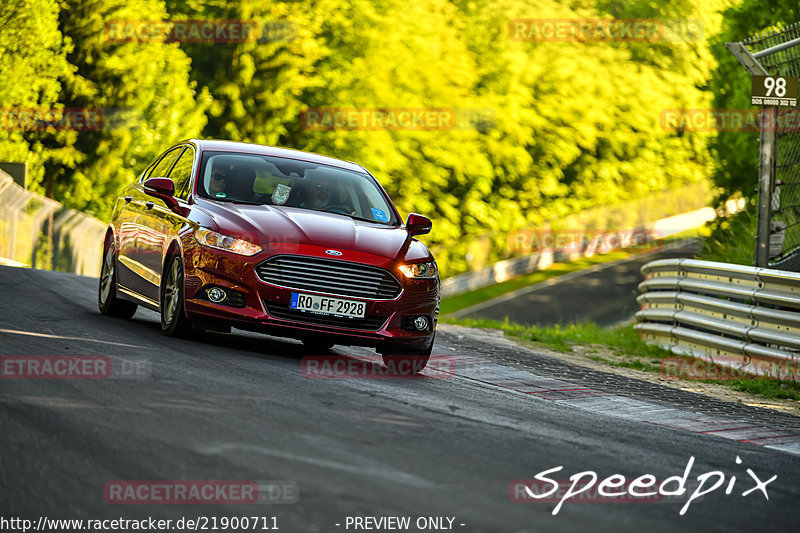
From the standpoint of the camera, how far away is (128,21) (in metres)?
34.9

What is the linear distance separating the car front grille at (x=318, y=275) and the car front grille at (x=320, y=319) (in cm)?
18

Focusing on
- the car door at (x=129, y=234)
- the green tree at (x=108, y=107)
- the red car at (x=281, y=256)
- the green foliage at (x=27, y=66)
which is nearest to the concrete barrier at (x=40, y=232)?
the green foliage at (x=27, y=66)

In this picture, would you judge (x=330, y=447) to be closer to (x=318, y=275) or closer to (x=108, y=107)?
(x=318, y=275)

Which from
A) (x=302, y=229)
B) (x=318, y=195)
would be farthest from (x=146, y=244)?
(x=302, y=229)

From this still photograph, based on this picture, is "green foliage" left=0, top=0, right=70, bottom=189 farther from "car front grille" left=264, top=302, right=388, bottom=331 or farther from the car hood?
"car front grille" left=264, top=302, right=388, bottom=331

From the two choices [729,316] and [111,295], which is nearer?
[111,295]

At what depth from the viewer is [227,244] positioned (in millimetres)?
9641

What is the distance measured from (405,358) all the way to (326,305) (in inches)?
43.9

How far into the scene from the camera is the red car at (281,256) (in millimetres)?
9562

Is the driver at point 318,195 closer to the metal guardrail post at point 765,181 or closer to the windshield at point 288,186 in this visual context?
the windshield at point 288,186

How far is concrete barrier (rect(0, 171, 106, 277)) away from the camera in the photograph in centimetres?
2175

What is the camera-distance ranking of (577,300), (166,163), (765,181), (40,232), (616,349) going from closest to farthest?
1. (166,163)
2. (765,181)
3. (616,349)
4. (40,232)
5. (577,300)

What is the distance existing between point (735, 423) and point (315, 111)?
36.1 metres

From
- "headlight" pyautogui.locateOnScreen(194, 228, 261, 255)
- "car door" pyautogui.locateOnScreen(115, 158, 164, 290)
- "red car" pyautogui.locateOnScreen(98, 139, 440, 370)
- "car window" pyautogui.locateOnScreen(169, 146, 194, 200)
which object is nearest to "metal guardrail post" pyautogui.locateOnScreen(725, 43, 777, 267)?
"red car" pyautogui.locateOnScreen(98, 139, 440, 370)
